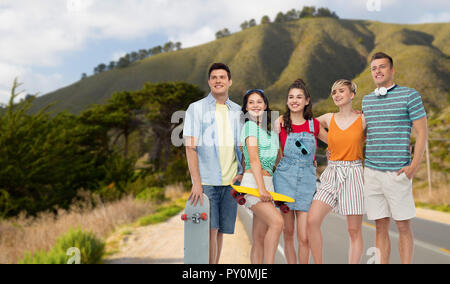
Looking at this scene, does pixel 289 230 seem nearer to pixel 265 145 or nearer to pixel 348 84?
pixel 265 145

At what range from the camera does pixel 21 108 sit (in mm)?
21812

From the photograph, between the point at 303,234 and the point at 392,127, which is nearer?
the point at 392,127

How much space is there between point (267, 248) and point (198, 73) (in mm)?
135522

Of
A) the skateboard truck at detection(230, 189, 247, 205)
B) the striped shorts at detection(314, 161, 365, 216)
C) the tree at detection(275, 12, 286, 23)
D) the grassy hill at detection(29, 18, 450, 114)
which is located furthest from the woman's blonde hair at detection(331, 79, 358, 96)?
the tree at detection(275, 12, 286, 23)

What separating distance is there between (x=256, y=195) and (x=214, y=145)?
0.74m

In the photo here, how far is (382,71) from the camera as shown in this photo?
351cm

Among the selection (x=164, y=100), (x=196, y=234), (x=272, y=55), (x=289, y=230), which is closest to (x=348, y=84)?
(x=289, y=230)

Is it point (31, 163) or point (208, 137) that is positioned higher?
point (208, 137)

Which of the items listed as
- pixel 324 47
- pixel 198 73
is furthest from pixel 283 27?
pixel 324 47

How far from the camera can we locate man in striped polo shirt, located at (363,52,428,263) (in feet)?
11.1

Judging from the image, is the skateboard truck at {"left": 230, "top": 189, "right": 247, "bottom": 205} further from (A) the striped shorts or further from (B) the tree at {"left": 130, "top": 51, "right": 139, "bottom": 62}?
(B) the tree at {"left": 130, "top": 51, "right": 139, "bottom": 62}

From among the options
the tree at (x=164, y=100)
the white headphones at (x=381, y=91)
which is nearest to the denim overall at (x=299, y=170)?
the white headphones at (x=381, y=91)

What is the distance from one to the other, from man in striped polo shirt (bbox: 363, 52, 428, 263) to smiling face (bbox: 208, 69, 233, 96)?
5.01 feet
